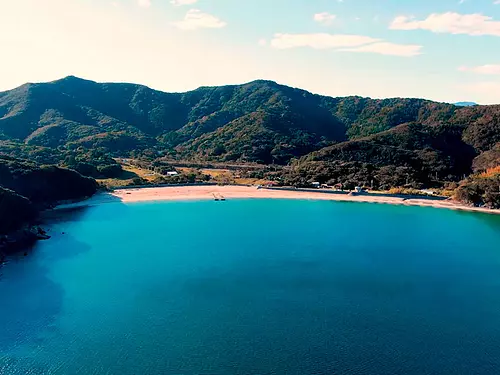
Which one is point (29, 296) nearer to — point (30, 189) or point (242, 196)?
point (30, 189)

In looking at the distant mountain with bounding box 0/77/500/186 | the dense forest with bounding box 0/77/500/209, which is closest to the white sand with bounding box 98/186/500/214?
the dense forest with bounding box 0/77/500/209

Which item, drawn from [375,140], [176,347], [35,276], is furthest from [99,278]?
[375,140]

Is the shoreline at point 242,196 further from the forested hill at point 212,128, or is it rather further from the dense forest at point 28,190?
the forested hill at point 212,128

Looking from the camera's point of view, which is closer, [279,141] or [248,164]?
[248,164]

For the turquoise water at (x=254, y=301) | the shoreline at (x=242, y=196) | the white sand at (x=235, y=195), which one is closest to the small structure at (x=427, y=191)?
the shoreline at (x=242, y=196)

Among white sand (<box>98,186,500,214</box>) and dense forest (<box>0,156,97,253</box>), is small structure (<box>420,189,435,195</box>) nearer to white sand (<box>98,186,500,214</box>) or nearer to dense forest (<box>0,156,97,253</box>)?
white sand (<box>98,186,500,214</box>)

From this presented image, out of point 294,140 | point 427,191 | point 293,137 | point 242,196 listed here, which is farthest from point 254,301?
point 293,137

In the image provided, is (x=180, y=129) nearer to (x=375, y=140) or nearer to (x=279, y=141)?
(x=279, y=141)
